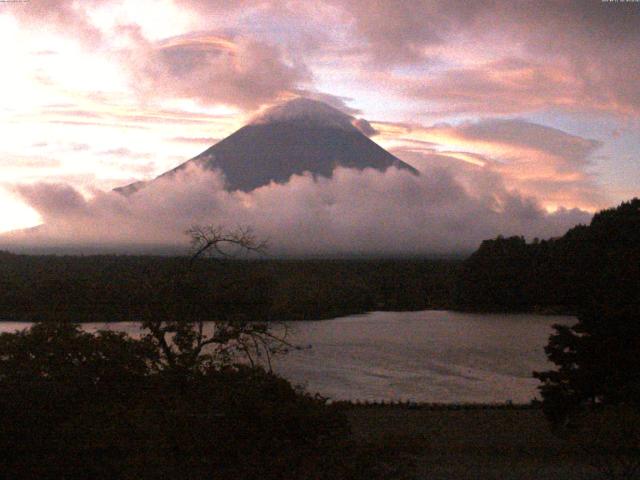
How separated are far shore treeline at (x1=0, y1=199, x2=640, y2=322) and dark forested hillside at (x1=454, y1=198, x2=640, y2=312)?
0.05 meters

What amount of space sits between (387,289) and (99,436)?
3291cm

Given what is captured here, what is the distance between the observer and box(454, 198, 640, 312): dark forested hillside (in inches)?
1099

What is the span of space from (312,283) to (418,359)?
10.2 m

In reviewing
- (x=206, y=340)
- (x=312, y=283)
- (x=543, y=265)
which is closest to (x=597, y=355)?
(x=206, y=340)

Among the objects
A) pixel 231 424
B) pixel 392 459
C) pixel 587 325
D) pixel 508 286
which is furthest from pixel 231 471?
pixel 508 286

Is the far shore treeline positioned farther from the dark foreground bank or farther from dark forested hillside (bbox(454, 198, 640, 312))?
the dark foreground bank

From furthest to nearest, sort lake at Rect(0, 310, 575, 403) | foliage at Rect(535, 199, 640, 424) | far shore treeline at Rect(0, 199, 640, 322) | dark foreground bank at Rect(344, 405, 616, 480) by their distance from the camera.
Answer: lake at Rect(0, 310, 575, 403), foliage at Rect(535, 199, 640, 424), dark foreground bank at Rect(344, 405, 616, 480), far shore treeline at Rect(0, 199, 640, 322)

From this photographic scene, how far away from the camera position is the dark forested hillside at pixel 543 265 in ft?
91.6

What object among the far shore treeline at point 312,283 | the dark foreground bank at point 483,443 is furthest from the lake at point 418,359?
the dark foreground bank at point 483,443

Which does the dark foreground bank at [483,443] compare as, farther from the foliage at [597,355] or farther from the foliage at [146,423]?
the foliage at [146,423]

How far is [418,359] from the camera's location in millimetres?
18719

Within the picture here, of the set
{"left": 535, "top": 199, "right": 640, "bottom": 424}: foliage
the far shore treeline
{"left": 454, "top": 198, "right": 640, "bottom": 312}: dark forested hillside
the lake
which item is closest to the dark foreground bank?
{"left": 535, "top": 199, "right": 640, "bottom": 424}: foliage

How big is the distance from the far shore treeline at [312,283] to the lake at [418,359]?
71 cm

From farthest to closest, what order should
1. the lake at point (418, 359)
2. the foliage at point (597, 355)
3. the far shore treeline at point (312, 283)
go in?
the lake at point (418, 359)
the foliage at point (597, 355)
the far shore treeline at point (312, 283)
